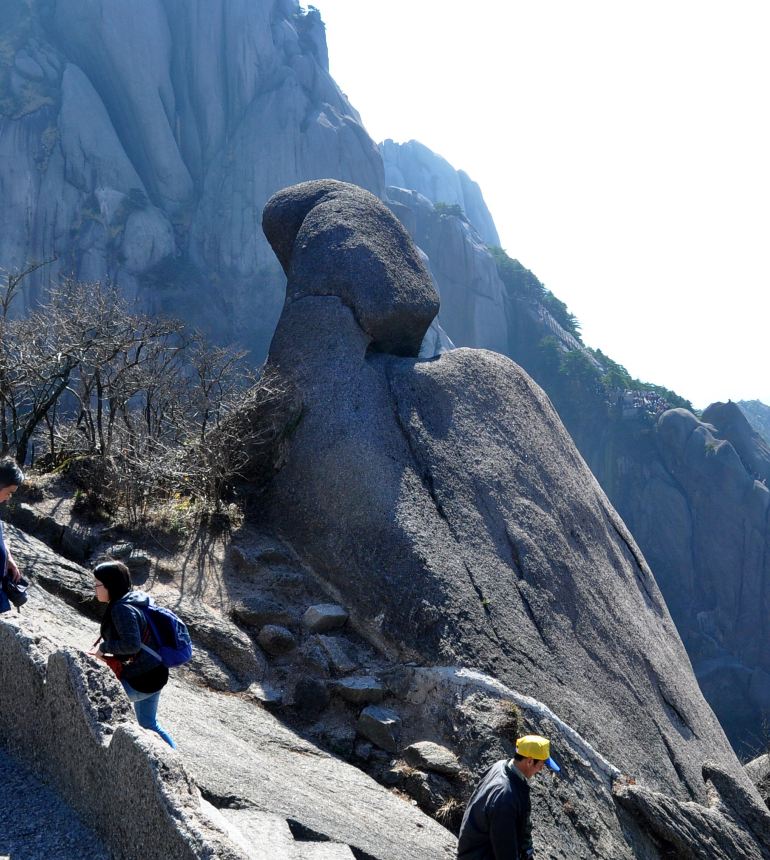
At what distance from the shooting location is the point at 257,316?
163 feet

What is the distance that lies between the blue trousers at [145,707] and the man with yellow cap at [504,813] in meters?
1.45

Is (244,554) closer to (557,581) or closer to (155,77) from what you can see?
(557,581)

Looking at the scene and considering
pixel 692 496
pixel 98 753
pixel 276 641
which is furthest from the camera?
pixel 692 496

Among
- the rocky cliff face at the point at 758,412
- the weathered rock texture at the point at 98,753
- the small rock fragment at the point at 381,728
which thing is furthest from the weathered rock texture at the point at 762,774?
the rocky cliff face at the point at 758,412

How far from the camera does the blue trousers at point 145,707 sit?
4.43m

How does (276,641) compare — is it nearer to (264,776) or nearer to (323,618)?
(323,618)

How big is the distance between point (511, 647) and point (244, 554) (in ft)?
7.78

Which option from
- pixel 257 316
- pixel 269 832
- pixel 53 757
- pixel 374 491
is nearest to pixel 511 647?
pixel 374 491

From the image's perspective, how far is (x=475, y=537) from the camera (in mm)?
7957

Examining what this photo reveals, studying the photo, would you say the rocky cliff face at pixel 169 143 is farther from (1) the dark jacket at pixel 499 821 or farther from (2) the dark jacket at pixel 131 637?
(1) the dark jacket at pixel 499 821

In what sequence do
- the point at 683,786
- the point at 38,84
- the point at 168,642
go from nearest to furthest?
the point at 168,642 → the point at 683,786 → the point at 38,84

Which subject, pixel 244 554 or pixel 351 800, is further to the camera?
pixel 244 554

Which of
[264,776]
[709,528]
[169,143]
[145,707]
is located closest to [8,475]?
[145,707]

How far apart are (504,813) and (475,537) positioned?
150 inches
